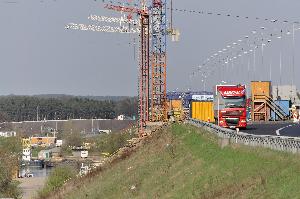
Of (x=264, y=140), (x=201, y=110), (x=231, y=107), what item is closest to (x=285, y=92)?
(x=201, y=110)

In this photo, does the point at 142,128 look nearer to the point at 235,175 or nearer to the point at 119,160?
the point at 119,160

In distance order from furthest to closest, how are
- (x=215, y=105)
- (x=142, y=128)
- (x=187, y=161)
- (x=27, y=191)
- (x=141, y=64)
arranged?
(x=27, y=191) → (x=141, y=64) → (x=142, y=128) → (x=215, y=105) → (x=187, y=161)

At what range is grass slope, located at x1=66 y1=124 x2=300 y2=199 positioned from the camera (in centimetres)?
2719

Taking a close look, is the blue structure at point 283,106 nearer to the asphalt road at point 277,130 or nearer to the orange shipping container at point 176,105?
the orange shipping container at point 176,105

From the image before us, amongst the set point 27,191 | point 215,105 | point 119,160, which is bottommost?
point 27,191

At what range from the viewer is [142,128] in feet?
296

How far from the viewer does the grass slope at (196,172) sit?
27.2 meters

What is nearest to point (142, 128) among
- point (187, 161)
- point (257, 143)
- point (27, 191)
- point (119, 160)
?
point (119, 160)

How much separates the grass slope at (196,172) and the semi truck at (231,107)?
2.79 meters

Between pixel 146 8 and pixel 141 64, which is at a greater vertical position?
pixel 146 8

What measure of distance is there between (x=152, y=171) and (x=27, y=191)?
77482 millimetres

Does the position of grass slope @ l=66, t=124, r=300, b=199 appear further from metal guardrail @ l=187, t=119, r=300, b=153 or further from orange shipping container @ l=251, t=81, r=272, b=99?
orange shipping container @ l=251, t=81, r=272, b=99

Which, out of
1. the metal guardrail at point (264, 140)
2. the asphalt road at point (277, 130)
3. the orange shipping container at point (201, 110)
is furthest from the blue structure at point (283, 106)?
the metal guardrail at point (264, 140)

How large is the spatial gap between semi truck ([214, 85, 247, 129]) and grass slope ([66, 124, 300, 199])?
2792 mm
